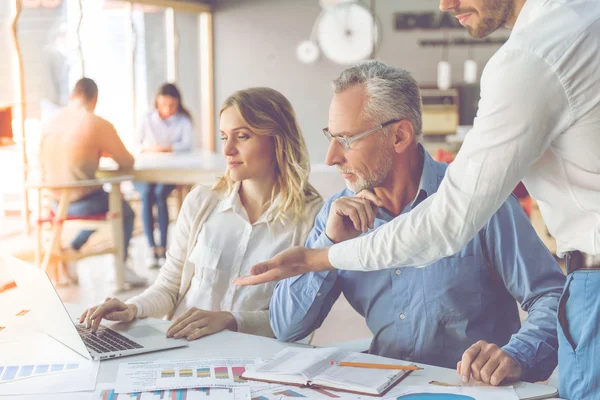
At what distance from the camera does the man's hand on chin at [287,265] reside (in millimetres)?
1420

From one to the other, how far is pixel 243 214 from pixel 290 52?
8.13 m

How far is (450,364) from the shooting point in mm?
1741

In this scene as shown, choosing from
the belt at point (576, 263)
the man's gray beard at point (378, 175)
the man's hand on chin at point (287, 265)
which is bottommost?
the man's hand on chin at point (287, 265)

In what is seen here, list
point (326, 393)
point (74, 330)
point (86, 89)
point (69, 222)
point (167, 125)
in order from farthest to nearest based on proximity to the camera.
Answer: point (167, 125) → point (86, 89) → point (69, 222) → point (74, 330) → point (326, 393)

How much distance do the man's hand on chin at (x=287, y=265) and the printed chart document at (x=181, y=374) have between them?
17 centimetres

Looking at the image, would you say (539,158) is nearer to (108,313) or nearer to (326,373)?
(326,373)

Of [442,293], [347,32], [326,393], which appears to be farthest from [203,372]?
[347,32]

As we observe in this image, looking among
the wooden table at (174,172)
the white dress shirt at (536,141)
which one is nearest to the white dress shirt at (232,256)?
the white dress shirt at (536,141)

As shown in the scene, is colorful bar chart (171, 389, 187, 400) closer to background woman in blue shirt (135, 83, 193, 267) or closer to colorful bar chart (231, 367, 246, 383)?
colorful bar chart (231, 367, 246, 383)

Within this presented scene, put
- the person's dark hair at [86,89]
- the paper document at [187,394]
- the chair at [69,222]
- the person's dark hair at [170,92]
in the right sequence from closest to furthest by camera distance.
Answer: the paper document at [187,394], the chair at [69,222], the person's dark hair at [86,89], the person's dark hair at [170,92]

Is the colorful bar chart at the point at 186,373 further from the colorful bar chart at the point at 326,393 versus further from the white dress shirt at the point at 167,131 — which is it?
the white dress shirt at the point at 167,131

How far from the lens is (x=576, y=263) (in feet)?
3.92

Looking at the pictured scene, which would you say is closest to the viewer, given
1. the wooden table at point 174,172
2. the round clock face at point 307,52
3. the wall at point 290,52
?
the wooden table at point 174,172

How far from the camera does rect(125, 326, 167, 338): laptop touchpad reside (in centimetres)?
170
